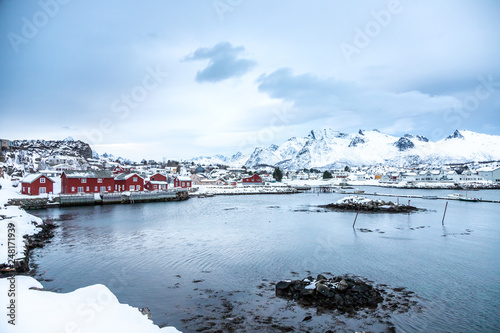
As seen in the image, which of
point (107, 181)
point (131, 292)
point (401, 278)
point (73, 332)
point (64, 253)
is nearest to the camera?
point (73, 332)

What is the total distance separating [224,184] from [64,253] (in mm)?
74638

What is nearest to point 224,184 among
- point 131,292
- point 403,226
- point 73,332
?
point 403,226

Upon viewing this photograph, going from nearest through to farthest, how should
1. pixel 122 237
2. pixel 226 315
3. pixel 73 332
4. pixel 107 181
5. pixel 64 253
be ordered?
pixel 73 332, pixel 226 315, pixel 64 253, pixel 122 237, pixel 107 181

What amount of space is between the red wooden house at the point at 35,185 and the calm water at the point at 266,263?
72.7ft

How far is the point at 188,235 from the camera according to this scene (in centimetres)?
2339

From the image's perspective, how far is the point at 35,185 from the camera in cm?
4553

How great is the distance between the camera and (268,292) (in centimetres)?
1191

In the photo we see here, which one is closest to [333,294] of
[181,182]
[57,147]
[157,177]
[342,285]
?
[342,285]

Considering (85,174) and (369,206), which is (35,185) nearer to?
(85,174)

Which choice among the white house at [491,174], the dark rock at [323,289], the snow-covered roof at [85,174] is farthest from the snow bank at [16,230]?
the white house at [491,174]

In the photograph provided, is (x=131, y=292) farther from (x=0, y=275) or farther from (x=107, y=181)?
(x=107, y=181)

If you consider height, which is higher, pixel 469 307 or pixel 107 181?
pixel 107 181

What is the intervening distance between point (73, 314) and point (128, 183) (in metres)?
A: 53.6

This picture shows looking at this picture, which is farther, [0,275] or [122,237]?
[122,237]
